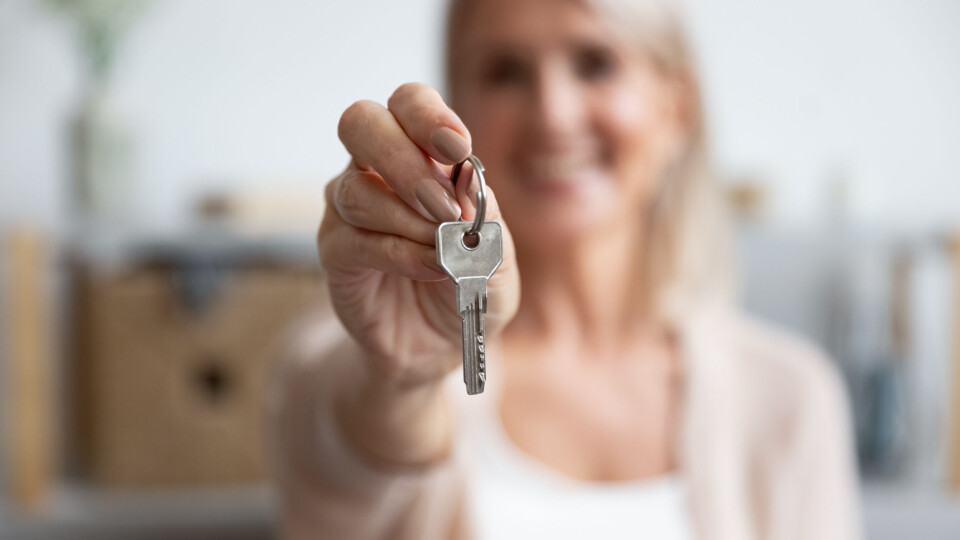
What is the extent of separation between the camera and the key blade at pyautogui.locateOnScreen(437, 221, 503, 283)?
0.62 ft

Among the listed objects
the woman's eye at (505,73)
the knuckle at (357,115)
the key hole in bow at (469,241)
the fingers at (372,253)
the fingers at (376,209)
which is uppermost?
the woman's eye at (505,73)

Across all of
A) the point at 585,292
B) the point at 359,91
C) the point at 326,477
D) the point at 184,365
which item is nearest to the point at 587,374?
the point at 585,292

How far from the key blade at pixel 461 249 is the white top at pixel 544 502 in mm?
393

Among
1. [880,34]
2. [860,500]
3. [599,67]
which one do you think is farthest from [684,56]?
[880,34]

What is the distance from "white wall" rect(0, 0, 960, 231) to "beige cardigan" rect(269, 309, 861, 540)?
402 mm

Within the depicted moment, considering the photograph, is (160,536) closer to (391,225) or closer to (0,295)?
(0,295)

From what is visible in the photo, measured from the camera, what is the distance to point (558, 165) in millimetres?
513

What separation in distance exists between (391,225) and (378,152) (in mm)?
17

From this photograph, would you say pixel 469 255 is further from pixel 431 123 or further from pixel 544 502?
pixel 544 502

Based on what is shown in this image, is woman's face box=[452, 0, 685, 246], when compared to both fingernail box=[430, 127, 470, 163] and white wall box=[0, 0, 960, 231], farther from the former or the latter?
white wall box=[0, 0, 960, 231]

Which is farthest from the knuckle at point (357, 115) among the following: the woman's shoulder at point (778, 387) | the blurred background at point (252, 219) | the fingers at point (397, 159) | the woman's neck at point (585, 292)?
the blurred background at point (252, 219)

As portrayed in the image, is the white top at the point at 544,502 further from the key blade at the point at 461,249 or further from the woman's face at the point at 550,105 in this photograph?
the key blade at the point at 461,249

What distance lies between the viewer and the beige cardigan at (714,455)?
42cm

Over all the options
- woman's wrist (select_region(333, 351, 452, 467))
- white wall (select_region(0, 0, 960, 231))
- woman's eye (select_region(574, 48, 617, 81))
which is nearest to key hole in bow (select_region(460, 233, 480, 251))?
woman's wrist (select_region(333, 351, 452, 467))
